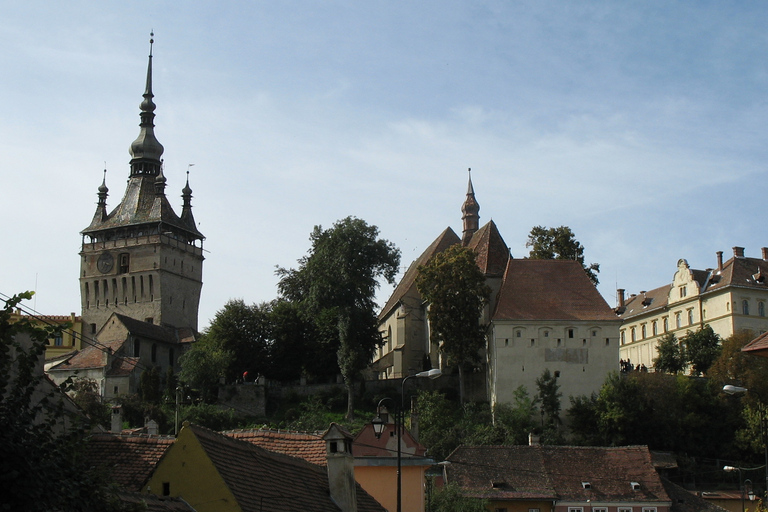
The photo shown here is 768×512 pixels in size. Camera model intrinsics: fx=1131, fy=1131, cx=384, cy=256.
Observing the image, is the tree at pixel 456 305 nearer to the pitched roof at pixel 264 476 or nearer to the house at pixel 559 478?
the house at pixel 559 478

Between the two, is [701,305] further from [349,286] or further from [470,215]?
[349,286]

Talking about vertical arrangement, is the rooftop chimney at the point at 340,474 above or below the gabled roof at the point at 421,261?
below

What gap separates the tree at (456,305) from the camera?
69188mm

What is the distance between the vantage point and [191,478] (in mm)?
17875

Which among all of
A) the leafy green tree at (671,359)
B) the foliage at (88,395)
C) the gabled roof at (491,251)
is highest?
the gabled roof at (491,251)

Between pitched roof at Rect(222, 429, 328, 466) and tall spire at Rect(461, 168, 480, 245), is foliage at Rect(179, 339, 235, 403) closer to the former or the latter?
tall spire at Rect(461, 168, 480, 245)

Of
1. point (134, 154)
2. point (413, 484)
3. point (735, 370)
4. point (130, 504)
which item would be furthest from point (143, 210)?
point (130, 504)

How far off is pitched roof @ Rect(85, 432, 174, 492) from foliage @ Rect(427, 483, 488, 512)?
21.8 meters

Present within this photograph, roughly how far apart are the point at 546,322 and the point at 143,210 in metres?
45.5

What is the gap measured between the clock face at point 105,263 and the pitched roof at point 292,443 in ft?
256

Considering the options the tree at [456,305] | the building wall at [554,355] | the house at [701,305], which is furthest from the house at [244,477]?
the house at [701,305]

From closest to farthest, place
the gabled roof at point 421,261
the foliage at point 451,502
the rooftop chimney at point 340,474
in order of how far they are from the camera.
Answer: the rooftop chimney at point 340,474 < the foliage at point 451,502 < the gabled roof at point 421,261

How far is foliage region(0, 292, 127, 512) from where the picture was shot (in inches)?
466

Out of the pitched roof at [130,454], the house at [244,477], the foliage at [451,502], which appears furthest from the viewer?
the foliage at [451,502]
